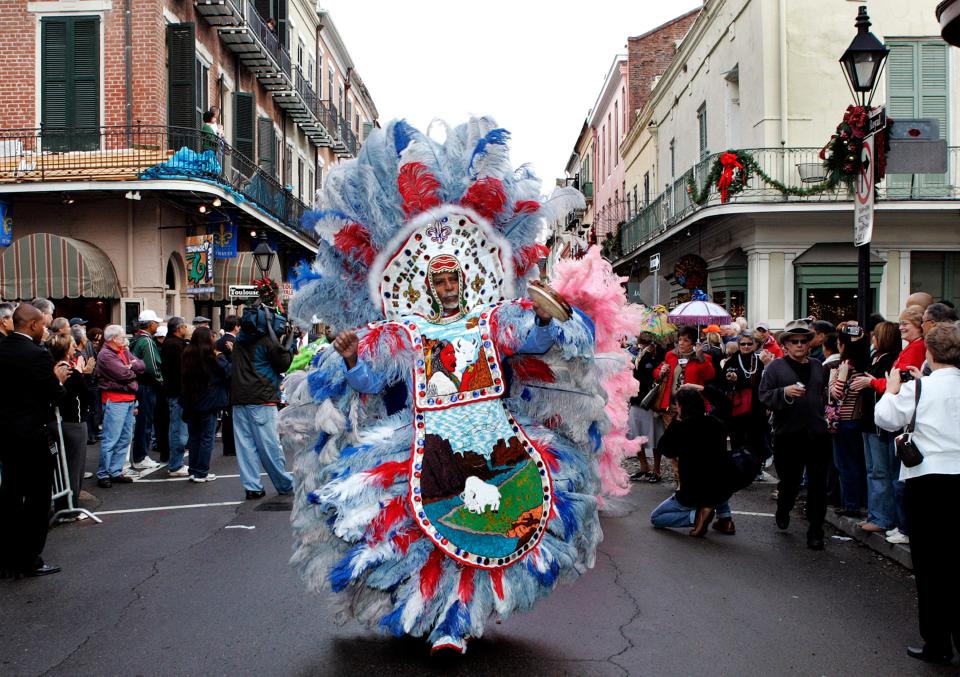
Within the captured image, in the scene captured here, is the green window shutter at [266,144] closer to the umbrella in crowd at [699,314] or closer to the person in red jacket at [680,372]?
the umbrella in crowd at [699,314]

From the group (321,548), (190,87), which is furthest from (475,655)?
(190,87)

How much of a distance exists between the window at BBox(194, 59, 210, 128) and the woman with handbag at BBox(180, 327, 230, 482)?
34.7ft

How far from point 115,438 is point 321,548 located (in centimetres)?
Result: 641

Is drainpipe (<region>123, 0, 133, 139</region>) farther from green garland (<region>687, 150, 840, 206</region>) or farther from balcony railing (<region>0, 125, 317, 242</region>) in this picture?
green garland (<region>687, 150, 840, 206</region>)

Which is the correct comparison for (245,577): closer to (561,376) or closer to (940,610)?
(561,376)

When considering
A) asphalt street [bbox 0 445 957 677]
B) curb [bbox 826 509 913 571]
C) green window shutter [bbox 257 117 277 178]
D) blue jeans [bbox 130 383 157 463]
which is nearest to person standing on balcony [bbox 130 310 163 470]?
blue jeans [bbox 130 383 157 463]

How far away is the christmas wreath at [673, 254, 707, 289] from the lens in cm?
2195

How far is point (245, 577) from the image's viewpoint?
6.06m

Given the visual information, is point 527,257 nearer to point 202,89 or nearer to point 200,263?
point 200,263

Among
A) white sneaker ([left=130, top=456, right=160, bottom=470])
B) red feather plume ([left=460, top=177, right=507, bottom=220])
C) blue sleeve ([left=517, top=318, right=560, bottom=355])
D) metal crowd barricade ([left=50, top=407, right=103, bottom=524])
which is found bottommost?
white sneaker ([left=130, top=456, right=160, bottom=470])

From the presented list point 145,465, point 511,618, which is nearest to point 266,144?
point 145,465

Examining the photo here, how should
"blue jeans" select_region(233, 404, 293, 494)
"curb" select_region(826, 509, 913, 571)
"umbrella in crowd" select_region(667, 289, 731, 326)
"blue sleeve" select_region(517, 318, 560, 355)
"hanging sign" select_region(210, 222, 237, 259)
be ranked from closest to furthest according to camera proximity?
"blue sleeve" select_region(517, 318, 560, 355) → "curb" select_region(826, 509, 913, 571) → "blue jeans" select_region(233, 404, 293, 494) → "umbrella in crowd" select_region(667, 289, 731, 326) → "hanging sign" select_region(210, 222, 237, 259)

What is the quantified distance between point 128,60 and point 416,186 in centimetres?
1549

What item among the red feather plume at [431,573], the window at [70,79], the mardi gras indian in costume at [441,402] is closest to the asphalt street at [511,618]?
the red feather plume at [431,573]
